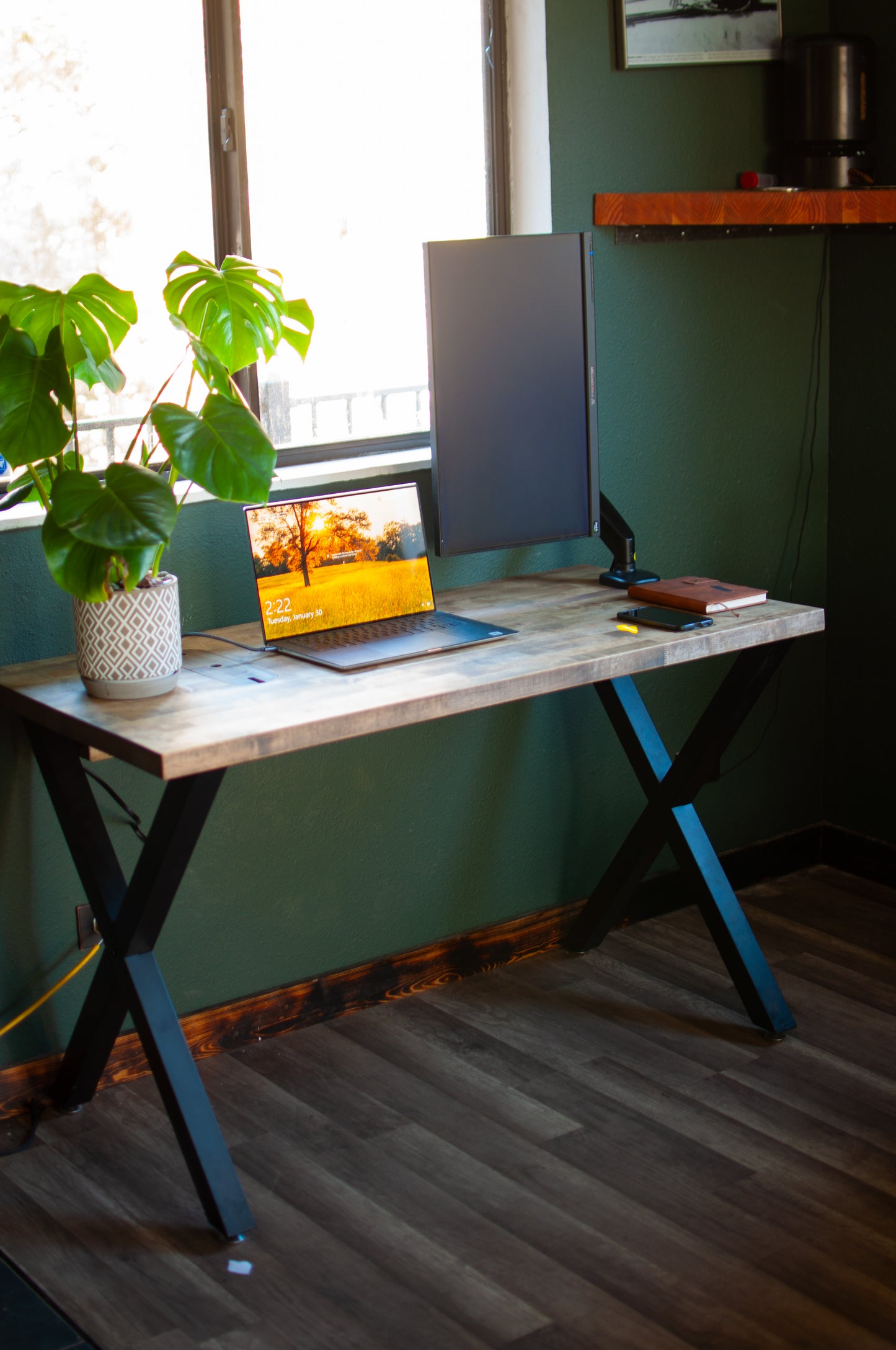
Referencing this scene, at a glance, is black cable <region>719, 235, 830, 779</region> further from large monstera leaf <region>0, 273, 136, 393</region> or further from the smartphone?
large monstera leaf <region>0, 273, 136, 393</region>

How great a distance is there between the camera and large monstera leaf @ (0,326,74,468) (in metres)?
2.04

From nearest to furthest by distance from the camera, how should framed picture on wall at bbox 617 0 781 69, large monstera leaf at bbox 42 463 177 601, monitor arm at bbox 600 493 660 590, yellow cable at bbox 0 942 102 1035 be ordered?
large monstera leaf at bbox 42 463 177 601
yellow cable at bbox 0 942 102 1035
monitor arm at bbox 600 493 660 590
framed picture on wall at bbox 617 0 781 69

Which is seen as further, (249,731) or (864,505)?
(864,505)

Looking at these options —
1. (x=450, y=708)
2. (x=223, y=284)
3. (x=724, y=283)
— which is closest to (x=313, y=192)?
(x=223, y=284)

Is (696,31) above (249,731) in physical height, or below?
above

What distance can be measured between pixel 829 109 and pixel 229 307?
1602 mm

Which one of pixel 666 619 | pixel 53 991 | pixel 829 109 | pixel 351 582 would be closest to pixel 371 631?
pixel 351 582

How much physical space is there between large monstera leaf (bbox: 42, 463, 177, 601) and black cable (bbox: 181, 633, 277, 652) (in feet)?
1.24

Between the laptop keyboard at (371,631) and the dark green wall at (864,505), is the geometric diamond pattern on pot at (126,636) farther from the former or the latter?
the dark green wall at (864,505)

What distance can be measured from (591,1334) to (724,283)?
2219 mm

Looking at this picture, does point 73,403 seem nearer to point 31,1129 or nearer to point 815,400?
point 31,1129

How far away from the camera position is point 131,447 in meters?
2.20

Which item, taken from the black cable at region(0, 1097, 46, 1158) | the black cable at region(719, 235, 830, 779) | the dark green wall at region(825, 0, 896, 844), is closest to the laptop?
the black cable at region(0, 1097, 46, 1158)

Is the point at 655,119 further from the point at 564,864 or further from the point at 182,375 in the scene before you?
the point at 564,864
